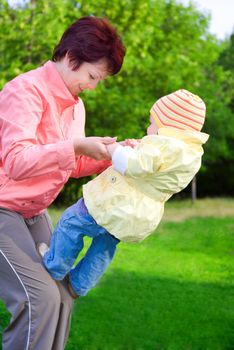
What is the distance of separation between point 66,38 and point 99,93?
579 inches

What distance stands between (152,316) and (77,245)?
365 cm

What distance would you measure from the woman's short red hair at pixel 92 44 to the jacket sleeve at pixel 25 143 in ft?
0.93

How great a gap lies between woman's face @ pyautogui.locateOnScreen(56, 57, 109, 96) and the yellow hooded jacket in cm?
42

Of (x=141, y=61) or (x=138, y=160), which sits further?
(x=141, y=61)

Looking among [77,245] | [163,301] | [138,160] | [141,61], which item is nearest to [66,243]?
[77,245]

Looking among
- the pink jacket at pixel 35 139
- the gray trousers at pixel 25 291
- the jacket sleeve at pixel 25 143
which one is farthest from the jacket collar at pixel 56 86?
the gray trousers at pixel 25 291

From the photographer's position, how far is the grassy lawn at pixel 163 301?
5.74 metres

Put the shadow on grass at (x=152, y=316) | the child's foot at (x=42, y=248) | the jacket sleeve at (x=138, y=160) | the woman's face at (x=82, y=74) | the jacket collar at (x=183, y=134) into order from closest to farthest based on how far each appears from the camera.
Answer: the jacket sleeve at (x=138, y=160) → the jacket collar at (x=183, y=134) → the woman's face at (x=82, y=74) → the child's foot at (x=42, y=248) → the shadow on grass at (x=152, y=316)

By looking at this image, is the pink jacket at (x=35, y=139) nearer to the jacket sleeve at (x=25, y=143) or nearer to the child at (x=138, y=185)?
the jacket sleeve at (x=25, y=143)

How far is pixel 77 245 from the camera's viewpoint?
10.1ft

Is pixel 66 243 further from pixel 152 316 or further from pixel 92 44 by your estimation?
pixel 152 316

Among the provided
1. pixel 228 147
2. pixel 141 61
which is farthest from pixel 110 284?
pixel 228 147

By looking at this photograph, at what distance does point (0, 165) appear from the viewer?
307 cm

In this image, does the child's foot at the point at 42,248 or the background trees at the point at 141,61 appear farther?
the background trees at the point at 141,61
